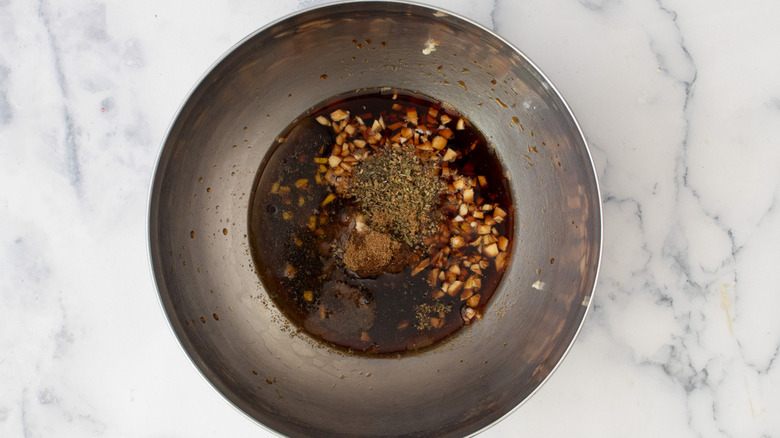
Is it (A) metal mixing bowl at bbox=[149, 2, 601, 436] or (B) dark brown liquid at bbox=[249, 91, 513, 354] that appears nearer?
(A) metal mixing bowl at bbox=[149, 2, 601, 436]

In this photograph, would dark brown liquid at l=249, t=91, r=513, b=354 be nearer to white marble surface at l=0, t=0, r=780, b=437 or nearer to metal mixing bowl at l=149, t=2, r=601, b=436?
metal mixing bowl at l=149, t=2, r=601, b=436

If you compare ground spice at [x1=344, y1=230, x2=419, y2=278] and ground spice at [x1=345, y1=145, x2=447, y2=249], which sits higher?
ground spice at [x1=345, y1=145, x2=447, y2=249]

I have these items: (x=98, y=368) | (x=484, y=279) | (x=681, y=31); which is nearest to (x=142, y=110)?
(x=98, y=368)

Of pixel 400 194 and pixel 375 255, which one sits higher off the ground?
pixel 400 194

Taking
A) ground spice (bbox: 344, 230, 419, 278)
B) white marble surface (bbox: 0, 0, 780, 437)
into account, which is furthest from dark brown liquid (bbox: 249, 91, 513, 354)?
white marble surface (bbox: 0, 0, 780, 437)

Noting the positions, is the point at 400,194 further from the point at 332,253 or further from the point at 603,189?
the point at 603,189

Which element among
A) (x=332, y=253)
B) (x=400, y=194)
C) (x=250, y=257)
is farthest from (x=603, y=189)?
(x=250, y=257)
